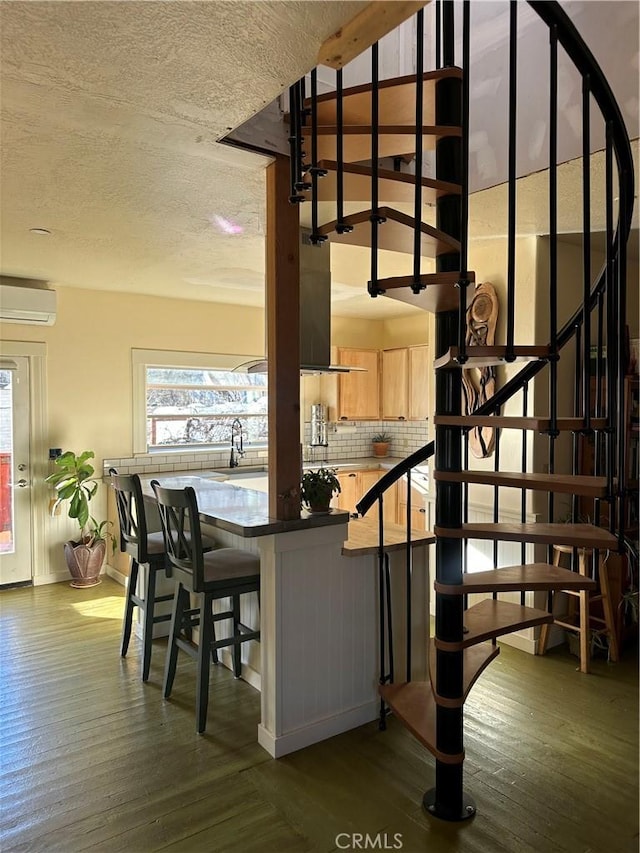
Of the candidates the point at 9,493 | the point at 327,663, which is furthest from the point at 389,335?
the point at 327,663

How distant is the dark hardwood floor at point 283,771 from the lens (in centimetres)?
209

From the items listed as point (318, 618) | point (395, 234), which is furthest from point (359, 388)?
point (395, 234)

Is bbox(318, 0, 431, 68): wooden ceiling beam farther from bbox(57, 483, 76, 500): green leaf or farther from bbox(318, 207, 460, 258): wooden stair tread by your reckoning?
bbox(57, 483, 76, 500): green leaf

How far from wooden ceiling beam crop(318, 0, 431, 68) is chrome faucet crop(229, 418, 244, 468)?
14.9 ft

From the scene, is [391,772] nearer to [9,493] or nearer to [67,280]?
[9,493]

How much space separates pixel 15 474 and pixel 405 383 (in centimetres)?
386

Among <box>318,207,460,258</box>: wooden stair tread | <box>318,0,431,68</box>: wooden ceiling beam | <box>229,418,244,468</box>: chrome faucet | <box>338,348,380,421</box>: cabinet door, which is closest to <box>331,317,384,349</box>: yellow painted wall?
<box>338,348,380,421</box>: cabinet door

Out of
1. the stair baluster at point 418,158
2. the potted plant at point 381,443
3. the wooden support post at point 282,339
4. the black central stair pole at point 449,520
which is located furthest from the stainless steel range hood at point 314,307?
the potted plant at point 381,443

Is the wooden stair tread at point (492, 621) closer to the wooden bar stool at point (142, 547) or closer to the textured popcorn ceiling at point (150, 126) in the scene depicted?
the wooden bar stool at point (142, 547)

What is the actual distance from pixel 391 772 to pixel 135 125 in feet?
9.06

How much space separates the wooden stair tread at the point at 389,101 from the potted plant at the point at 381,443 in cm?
477

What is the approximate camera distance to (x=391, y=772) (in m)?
2.45

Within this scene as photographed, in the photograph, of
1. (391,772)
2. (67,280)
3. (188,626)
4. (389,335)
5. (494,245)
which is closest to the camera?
(391,772)

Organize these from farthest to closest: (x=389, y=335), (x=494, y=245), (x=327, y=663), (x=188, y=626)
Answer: (x=389, y=335) < (x=494, y=245) < (x=188, y=626) < (x=327, y=663)
